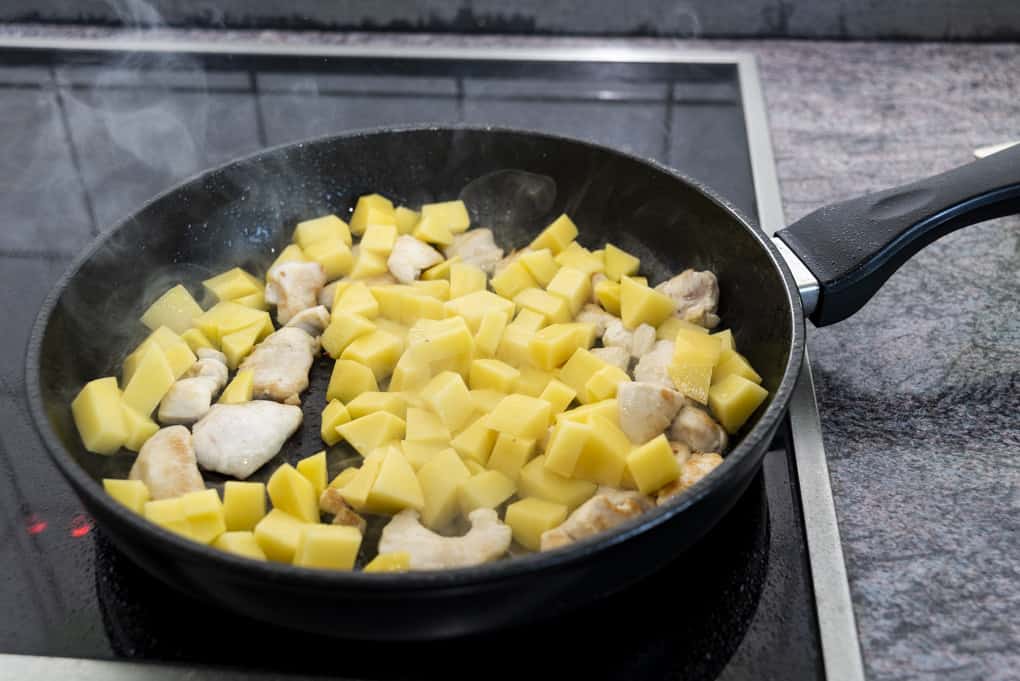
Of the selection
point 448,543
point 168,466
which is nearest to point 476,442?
point 448,543

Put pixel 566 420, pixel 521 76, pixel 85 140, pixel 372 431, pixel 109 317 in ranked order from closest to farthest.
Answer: pixel 566 420
pixel 372 431
pixel 109 317
pixel 85 140
pixel 521 76

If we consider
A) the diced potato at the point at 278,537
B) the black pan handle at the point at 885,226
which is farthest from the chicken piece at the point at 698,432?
the diced potato at the point at 278,537

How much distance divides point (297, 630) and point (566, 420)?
394 mm

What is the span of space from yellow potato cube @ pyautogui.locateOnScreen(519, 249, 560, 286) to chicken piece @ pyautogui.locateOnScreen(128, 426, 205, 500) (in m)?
0.58

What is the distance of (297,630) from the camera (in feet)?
3.06

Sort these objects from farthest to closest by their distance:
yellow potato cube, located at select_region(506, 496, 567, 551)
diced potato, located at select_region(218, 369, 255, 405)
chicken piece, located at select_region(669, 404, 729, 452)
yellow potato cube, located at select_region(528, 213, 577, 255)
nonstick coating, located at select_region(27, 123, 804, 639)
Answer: yellow potato cube, located at select_region(528, 213, 577, 255) → diced potato, located at select_region(218, 369, 255, 405) → chicken piece, located at select_region(669, 404, 729, 452) → yellow potato cube, located at select_region(506, 496, 567, 551) → nonstick coating, located at select_region(27, 123, 804, 639)

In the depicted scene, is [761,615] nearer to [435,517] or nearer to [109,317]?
[435,517]

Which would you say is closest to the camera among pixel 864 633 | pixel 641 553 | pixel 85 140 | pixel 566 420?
pixel 641 553

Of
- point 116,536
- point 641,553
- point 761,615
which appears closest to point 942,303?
point 761,615

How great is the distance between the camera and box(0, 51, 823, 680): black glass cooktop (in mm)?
998

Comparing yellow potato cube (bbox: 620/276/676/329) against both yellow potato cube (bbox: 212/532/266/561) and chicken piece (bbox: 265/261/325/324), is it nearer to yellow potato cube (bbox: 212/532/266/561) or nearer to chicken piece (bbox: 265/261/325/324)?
chicken piece (bbox: 265/261/325/324)

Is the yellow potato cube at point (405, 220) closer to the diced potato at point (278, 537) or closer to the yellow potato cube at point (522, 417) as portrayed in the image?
the yellow potato cube at point (522, 417)

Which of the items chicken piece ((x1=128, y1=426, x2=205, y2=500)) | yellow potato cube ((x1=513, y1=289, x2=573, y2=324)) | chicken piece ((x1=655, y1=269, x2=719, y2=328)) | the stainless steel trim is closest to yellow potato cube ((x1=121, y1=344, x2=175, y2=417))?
chicken piece ((x1=128, y1=426, x2=205, y2=500))

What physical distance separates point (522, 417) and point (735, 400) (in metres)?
0.28
